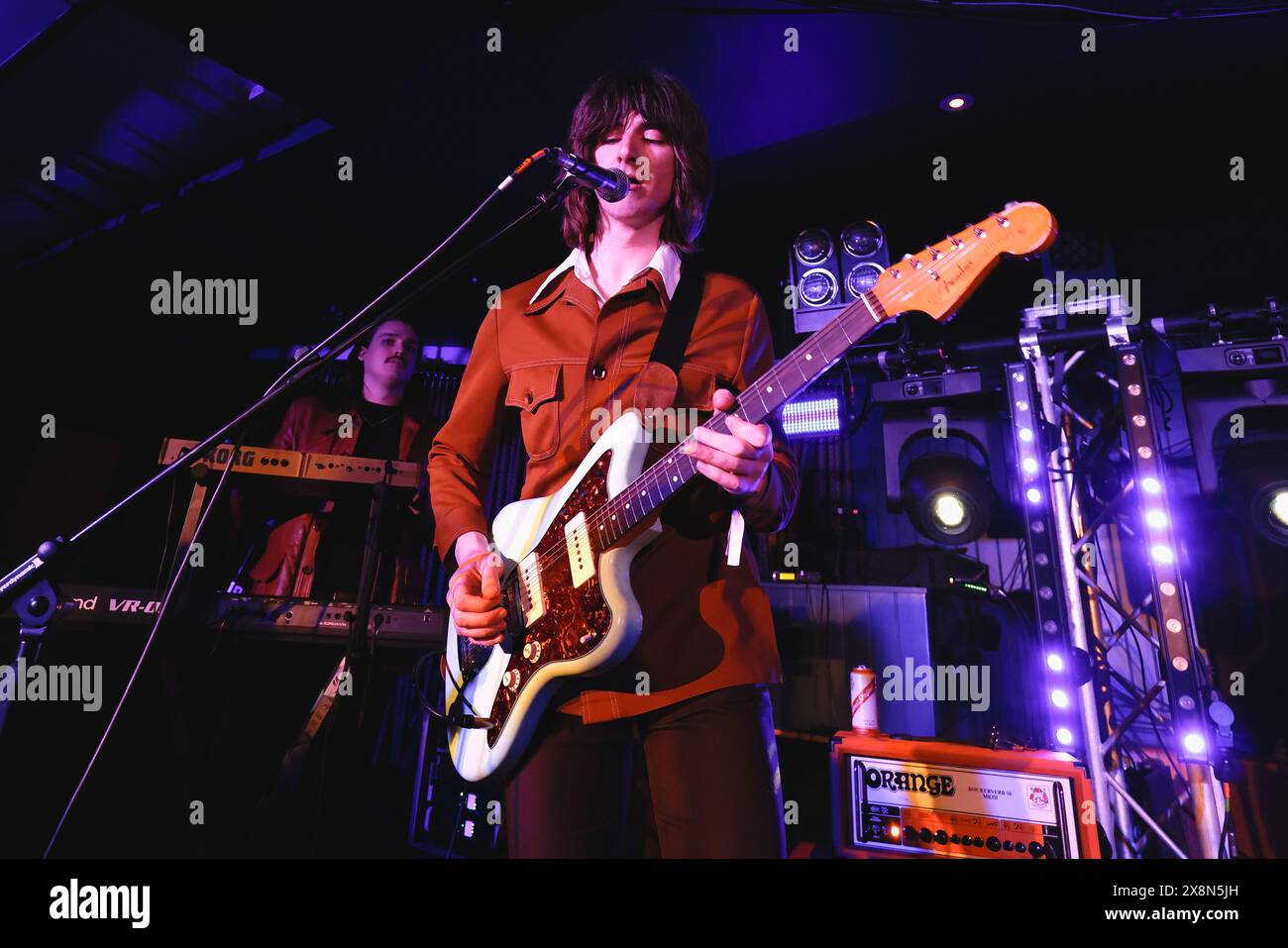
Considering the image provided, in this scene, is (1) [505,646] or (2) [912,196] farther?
(2) [912,196]

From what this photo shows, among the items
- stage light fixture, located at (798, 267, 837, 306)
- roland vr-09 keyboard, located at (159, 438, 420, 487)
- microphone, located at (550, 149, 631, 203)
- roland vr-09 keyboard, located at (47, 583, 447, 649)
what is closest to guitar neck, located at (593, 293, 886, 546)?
microphone, located at (550, 149, 631, 203)

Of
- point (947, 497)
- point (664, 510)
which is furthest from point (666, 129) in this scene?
point (947, 497)

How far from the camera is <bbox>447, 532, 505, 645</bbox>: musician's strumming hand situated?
4.75ft

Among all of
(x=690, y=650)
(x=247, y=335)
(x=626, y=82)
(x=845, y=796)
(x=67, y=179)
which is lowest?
(x=845, y=796)

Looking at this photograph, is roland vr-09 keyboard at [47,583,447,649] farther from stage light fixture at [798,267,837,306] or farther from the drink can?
stage light fixture at [798,267,837,306]

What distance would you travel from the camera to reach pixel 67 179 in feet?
14.1

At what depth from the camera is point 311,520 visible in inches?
119

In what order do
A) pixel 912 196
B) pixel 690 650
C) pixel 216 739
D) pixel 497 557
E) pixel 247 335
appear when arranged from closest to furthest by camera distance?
1. pixel 690 650
2. pixel 497 557
3. pixel 216 739
4. pixel 912 196
5. pixel 247 335

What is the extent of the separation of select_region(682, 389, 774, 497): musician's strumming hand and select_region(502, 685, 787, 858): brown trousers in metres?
0.38

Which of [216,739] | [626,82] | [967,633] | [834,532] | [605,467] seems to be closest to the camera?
[605,467]

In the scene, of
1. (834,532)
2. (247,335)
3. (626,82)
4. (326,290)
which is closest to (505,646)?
(626,82)

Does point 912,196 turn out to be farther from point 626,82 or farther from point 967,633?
point 626,82

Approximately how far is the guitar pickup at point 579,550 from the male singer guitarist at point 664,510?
0.10 m

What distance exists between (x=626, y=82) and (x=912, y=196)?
10.6ft
